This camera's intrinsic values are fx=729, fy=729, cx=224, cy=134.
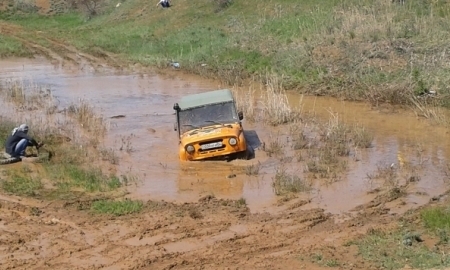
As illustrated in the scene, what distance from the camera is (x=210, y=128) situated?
587 inches

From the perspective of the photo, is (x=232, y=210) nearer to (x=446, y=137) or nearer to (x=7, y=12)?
(x=446, y=137)

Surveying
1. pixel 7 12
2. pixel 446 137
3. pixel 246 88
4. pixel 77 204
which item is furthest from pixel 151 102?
pixel 7 12

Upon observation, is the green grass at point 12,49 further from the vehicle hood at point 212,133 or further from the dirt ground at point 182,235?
the dirt ground at point 182,235

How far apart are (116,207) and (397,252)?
4825 millimetres

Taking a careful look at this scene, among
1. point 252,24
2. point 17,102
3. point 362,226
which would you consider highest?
point 252,24

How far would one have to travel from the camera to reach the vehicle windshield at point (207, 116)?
15.2 meters

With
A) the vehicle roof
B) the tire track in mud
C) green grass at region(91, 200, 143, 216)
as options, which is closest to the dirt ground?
the tire track in mud

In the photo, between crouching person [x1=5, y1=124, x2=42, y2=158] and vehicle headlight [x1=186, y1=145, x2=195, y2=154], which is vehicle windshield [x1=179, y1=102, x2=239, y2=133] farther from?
crouching person [x1=5, y1=124, x2=42, y2=158]

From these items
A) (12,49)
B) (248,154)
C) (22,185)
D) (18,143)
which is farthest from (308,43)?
(12,49)

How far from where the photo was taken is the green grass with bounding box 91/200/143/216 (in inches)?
468

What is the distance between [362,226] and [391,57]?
14.4 meters

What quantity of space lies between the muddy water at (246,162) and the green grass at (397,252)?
1.74 meters

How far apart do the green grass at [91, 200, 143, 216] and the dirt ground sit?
18 centimetres

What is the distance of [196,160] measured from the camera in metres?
14.7
